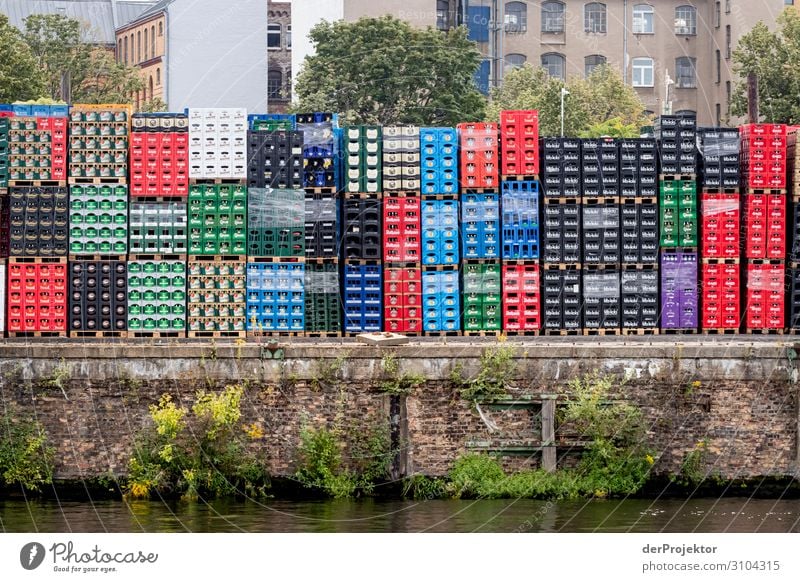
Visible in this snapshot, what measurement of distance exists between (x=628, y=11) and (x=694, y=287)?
64461 millimetres

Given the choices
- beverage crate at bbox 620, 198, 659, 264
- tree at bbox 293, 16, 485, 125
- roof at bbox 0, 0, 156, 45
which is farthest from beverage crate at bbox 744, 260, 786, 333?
roof at bbox 0, 0, 156, 45

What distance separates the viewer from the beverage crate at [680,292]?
40.9m

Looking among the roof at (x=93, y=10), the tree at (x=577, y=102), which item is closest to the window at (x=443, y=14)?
the tree at (x=577, y=102)

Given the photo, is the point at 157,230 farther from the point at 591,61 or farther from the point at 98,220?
the point at 591,61

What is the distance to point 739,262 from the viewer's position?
135 ft

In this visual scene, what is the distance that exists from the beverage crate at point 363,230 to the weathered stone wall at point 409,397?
5187 mm

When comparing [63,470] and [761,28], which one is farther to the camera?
[761,28]

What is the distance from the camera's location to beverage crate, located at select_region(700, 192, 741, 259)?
134ft

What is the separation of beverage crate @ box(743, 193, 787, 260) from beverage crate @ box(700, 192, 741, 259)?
26cm

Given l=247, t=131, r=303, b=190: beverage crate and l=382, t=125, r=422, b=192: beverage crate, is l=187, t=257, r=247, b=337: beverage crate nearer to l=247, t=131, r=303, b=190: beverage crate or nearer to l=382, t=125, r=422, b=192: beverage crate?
l=247, t=131, r=303, b=190: beverage crate

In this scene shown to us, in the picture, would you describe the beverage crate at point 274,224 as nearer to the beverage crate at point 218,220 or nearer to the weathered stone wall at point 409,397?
the beverage crate at point 218,220

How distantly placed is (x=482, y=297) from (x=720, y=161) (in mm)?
6137
